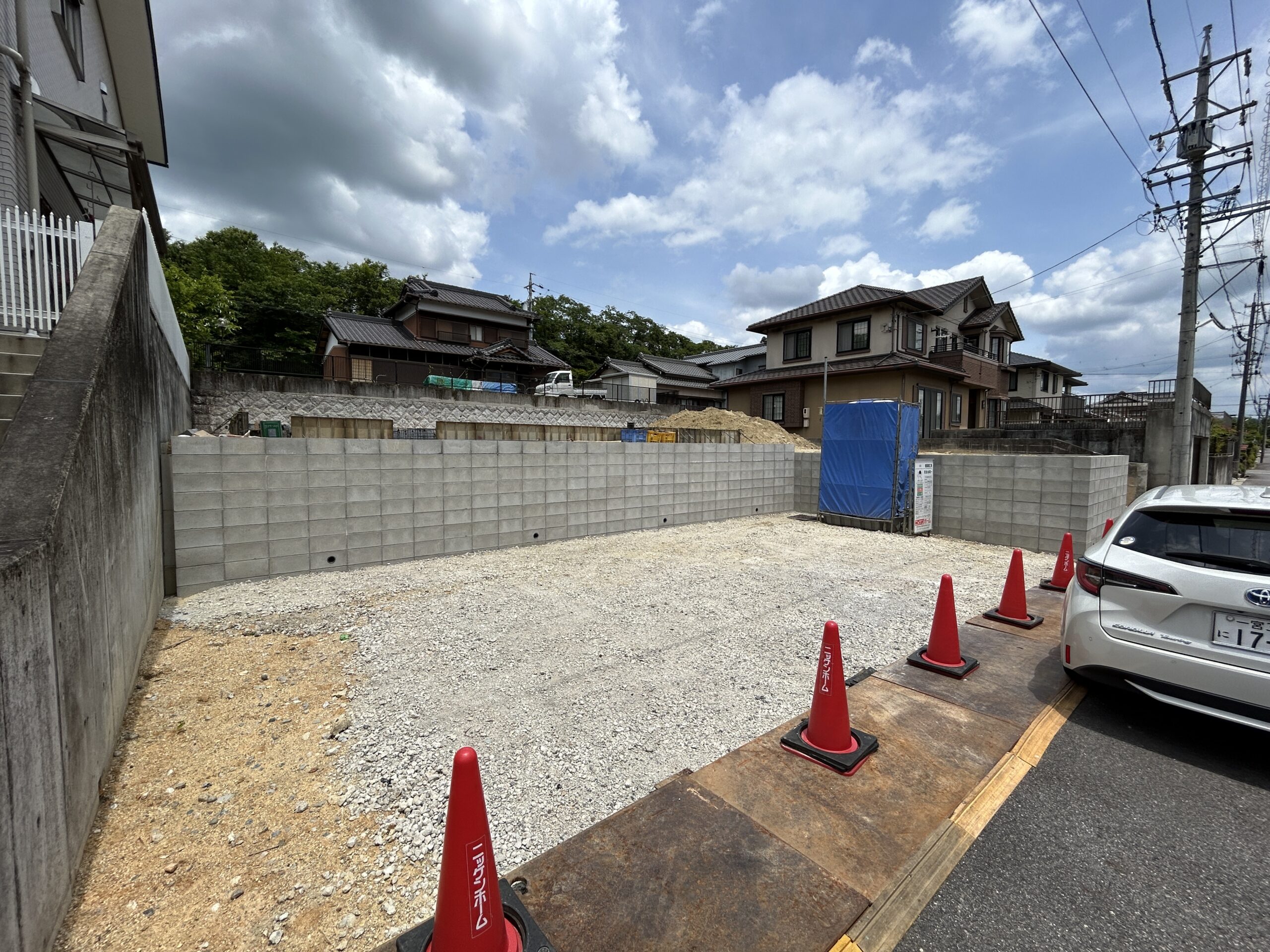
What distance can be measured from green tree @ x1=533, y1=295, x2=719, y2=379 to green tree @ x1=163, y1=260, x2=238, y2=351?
699 inches

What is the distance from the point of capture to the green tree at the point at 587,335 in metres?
35.7

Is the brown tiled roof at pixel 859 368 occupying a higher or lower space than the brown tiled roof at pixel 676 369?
lower

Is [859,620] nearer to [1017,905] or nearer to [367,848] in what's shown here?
[1017,905]

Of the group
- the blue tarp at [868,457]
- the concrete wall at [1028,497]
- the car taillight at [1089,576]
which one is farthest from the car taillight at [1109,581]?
the blue tarp at [868,457]

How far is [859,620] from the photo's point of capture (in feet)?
15.0

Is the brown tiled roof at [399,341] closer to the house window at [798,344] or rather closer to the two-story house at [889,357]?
the two-story house at [889,357]

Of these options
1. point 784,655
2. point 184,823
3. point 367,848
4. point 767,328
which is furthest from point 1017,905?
point 767,328

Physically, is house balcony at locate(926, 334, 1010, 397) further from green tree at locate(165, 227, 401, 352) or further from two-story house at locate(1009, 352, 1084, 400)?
green tree at locate(165, 227, 401, 352)

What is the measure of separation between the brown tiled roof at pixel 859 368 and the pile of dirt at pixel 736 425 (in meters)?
2.62

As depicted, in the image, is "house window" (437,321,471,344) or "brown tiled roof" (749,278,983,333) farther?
"house window" (437,321,471,344)

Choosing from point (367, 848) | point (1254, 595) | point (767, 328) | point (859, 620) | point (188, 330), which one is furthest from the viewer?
point (767, 328)

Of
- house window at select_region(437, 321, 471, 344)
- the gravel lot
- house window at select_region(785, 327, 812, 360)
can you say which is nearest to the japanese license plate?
the gravel lot

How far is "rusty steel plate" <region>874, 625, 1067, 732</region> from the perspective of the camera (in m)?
3.07

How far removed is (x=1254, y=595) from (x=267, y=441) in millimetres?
7140
